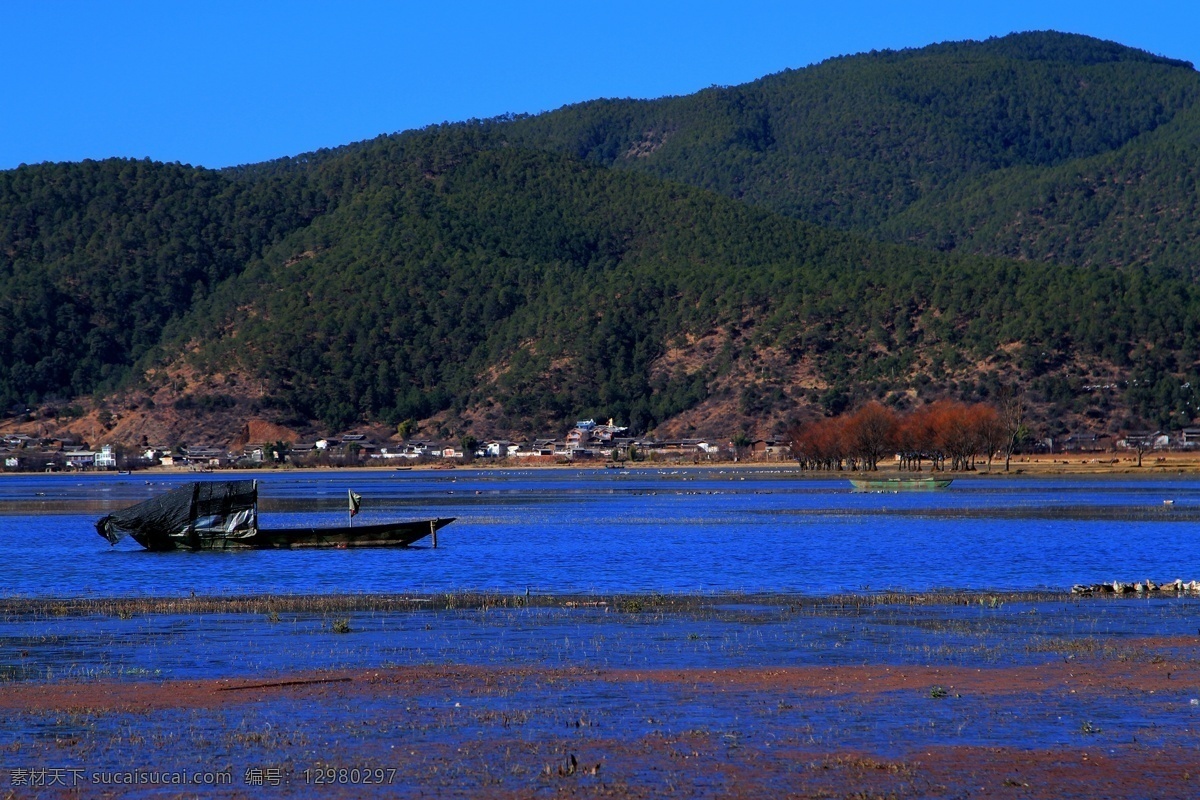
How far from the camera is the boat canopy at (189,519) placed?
55844mm

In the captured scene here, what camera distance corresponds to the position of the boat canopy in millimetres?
55844

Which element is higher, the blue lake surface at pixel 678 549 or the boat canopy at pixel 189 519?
the boat canopy at pixel 189 519

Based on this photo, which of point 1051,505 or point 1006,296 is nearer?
point 1051,505

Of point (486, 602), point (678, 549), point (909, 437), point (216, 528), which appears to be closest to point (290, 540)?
point (216, 528)

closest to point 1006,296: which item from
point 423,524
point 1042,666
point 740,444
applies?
point 740,444

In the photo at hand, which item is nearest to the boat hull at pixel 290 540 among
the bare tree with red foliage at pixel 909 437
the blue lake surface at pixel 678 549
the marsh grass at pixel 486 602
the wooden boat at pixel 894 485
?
the blue lake surface at pixel 678 549

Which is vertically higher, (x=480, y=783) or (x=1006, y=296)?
(x=1006, y=296)

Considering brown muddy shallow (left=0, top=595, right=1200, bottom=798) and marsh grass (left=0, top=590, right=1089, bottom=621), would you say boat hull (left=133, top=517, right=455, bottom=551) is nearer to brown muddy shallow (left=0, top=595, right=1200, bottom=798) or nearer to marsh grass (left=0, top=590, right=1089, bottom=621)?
marsh grass (left=0, top=590, right=1089, bottom=621)

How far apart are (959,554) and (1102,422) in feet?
444

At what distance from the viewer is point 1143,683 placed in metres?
21.4

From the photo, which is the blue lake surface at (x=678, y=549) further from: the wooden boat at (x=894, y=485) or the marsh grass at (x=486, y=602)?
the wooden boat at (x=894, y=485)

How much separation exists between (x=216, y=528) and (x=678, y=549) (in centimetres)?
1597

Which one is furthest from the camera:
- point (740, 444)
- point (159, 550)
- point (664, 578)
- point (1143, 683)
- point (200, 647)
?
point (740, 444)

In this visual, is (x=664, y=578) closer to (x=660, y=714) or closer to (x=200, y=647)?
(x=200, y=647)
